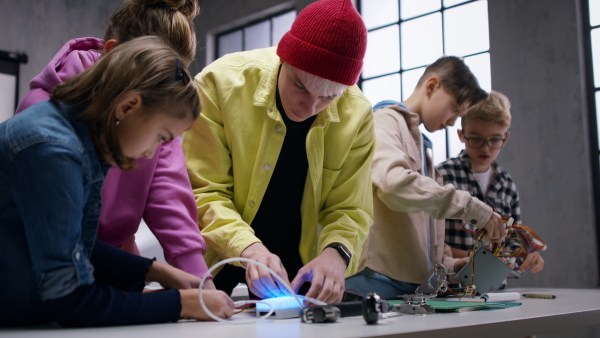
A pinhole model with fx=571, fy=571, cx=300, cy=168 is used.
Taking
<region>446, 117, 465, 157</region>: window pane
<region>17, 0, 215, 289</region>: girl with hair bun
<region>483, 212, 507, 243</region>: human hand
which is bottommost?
<region>483, 212, 507, 243</region>: human hand

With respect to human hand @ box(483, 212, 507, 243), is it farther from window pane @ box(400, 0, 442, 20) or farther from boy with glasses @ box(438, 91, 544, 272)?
window pane @ box(400, 0, 442, 20)

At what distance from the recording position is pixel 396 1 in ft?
16.1

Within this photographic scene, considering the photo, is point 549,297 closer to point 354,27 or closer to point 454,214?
point 454,214

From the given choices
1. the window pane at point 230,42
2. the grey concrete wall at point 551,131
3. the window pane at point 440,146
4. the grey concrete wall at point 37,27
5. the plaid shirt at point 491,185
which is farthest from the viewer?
the window pane at point 230,42

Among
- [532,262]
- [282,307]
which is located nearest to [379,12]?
[532,262]

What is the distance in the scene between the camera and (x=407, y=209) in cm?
185

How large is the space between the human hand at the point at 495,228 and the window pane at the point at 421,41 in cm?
288

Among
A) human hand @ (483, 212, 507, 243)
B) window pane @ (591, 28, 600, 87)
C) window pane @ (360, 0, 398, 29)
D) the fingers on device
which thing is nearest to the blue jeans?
the fingers on device

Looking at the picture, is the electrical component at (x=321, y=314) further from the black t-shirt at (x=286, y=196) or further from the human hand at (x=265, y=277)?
the black t-shirt at (x=286, y=196)

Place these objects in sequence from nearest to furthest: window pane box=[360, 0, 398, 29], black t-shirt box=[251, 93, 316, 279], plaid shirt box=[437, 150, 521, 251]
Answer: black t-shirt box=[251, 93, 316, 279]
plaid shirt box=[437, 150, 521, 251]
window pane box=[360, 0, 398, 29]

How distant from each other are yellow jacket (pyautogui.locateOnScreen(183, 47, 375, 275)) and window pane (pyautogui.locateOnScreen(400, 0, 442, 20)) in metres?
3.42

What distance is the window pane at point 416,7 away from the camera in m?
4.60

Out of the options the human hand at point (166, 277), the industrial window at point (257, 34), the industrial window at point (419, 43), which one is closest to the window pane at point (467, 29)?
the industrial window at point (419, 43)

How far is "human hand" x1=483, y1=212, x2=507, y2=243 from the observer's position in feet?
5.94
